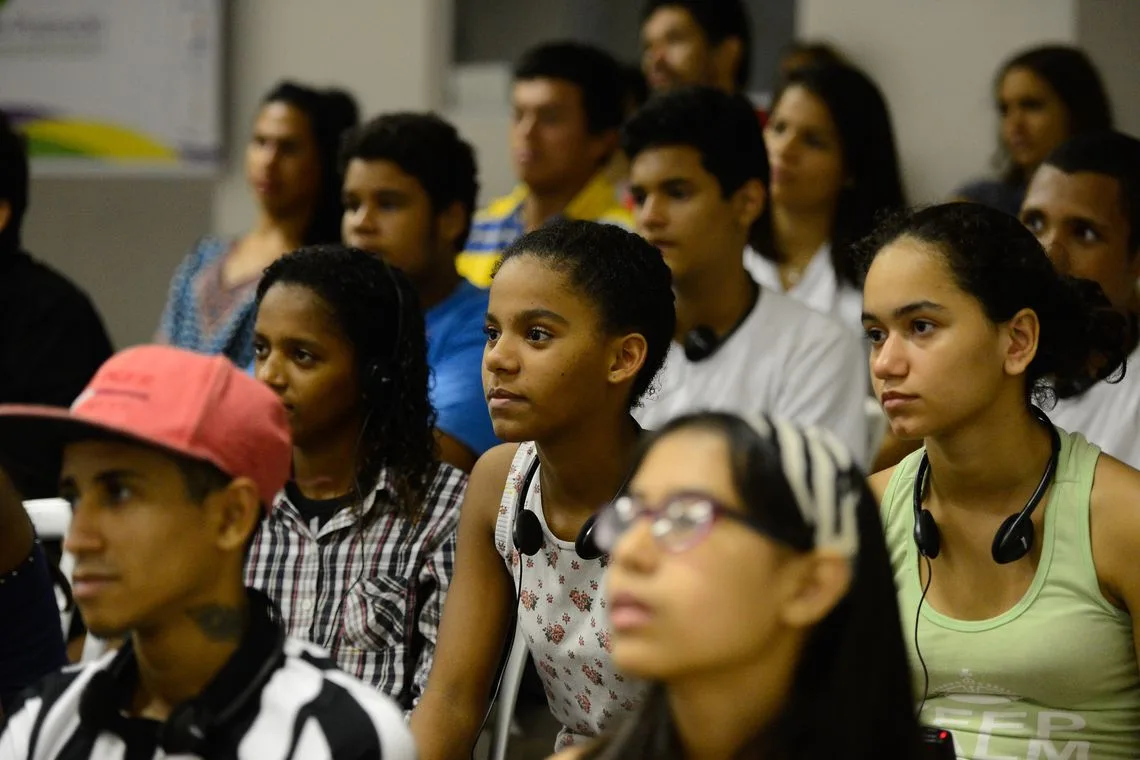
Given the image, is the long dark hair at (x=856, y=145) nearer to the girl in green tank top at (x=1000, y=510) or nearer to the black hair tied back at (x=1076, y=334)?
the black hair tied back at (x=1076, y=334)

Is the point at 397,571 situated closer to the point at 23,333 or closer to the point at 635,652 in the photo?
the point at 635,652

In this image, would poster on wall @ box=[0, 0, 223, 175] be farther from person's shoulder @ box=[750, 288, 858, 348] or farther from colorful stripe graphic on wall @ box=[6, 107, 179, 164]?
person's shoulder @ box=[750, 288, 858, 348]

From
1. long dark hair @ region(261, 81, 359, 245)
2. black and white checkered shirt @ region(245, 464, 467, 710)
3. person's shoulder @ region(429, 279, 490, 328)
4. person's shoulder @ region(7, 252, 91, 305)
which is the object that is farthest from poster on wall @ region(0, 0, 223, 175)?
black and white checkered shirt @ region(245, 464, 467, 710)

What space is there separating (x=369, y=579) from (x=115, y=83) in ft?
11.5

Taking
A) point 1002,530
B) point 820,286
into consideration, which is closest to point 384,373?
point 1002,530

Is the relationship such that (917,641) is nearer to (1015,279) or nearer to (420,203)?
(1015,279)

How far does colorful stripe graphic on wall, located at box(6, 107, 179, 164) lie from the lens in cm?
556

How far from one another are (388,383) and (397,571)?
32 cm

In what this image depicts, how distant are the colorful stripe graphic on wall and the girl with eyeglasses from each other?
3439 mm

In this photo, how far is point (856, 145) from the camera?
13.3ft

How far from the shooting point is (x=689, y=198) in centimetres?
333

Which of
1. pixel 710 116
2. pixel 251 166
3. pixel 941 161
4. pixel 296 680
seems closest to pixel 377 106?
pixel 251 166

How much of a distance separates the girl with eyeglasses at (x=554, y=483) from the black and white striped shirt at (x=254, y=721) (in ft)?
2.04

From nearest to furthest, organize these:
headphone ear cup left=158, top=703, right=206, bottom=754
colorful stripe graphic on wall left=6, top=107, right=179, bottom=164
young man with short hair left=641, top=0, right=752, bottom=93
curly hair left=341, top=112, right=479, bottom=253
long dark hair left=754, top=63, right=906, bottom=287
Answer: headphone ear cup left=158, top=703, right=206, bottom=754 → curly hair left=341, top=112, right=479, bottom=253 → long dark hair left=754, top=63, right=906, bottom=287 → young man with short hair left=641, top=0, right=752, bottom=93 → colorful stripe graphic on wall left=6, top=107, right=179, bottom=164
